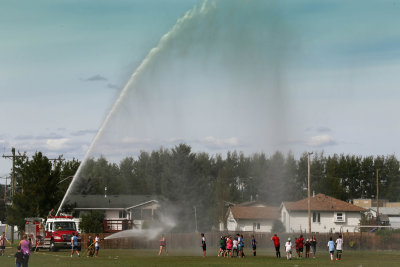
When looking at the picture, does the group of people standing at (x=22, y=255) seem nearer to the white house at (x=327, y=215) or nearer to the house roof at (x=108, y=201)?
the white house at (x=327, y=215)

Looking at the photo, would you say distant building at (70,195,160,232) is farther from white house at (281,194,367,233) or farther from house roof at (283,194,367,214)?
house roof at (283,194,367,214)

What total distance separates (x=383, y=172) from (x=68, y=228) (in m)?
107

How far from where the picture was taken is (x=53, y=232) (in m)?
72.3

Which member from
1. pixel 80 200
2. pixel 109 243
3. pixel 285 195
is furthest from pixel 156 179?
pixel 109 243

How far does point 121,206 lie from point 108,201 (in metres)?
3.15

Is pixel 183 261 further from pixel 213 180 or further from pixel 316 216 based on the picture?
pixel 213 180

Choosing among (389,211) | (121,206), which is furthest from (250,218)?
(389,211)

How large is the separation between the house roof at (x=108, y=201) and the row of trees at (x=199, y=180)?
1414mm

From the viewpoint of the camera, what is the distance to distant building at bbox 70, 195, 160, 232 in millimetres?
122062

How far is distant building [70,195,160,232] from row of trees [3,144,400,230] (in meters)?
1.71

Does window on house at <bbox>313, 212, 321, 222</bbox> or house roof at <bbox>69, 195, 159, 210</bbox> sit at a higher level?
house roof at <bbox>69, 195, 159, 210</bbox>

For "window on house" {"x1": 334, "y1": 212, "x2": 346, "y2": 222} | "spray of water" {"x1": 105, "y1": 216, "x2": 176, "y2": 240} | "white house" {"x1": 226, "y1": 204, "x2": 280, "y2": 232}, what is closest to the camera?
"spray of water" {"x1": 105, "y1": 216, "x2": 176, "y2": 240}

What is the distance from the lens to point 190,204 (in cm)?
12500

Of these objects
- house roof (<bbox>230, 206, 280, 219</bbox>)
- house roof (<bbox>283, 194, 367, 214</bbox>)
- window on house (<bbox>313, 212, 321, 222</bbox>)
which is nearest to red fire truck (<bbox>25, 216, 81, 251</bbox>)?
house roof (<bbox>230, 206, 280, 219</bbox>)
